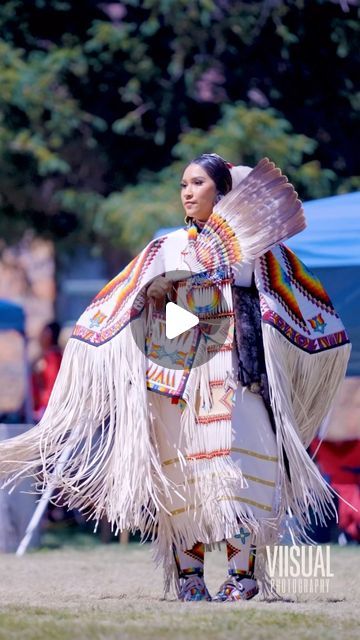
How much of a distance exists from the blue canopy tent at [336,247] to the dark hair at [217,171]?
2.53 metres

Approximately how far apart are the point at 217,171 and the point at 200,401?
0.88 metres

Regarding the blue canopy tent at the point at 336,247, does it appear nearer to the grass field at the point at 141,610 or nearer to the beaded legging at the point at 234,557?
the grass field at the point at 141,610

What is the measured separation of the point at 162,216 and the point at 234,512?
5698 millimetres

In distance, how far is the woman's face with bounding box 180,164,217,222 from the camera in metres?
5.36

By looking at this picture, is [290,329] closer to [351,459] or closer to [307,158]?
[351,459]

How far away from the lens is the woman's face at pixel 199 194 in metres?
5.36

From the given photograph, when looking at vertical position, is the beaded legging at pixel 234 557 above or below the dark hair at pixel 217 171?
below

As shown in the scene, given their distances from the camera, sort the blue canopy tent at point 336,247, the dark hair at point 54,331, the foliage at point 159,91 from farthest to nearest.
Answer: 1. the foliage at point 159,91
2. the dark hair at point 54,331
3. the blue canopy tent at point 336,247

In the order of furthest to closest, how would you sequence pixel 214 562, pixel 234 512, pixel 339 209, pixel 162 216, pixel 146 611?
1. pixel 162 216
2. pixel 339 209
3. pixel 214 562
4. pixel 234 512
5. pixel 146 611

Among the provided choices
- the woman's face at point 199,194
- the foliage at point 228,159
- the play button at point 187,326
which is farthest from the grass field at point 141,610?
the foliage at point 228,159

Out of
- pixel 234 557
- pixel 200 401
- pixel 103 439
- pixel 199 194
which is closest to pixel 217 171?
pixel 199 194

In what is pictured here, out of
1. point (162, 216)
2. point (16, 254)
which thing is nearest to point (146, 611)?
point (162, 216)

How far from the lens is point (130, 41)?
11.1 metres

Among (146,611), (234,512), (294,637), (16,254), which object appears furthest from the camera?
(16,254)
